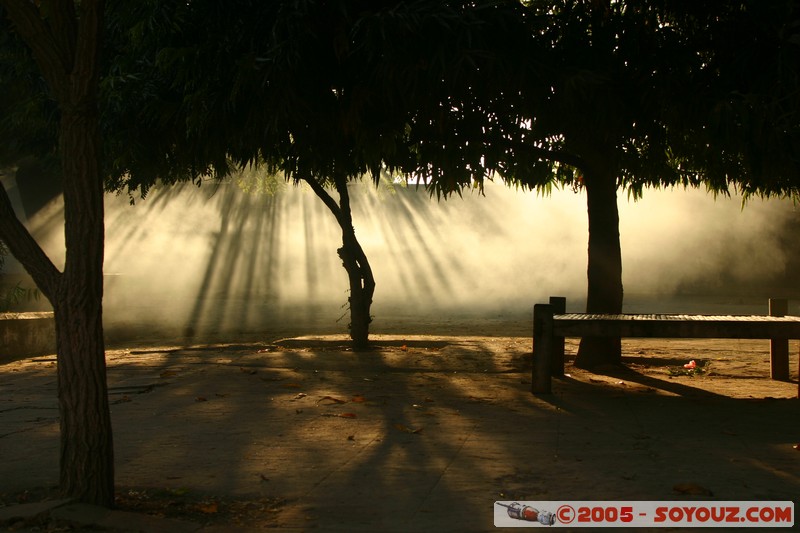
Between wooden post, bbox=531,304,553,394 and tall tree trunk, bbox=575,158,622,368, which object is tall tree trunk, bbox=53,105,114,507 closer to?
wooden post, bbox=531,304,553,394

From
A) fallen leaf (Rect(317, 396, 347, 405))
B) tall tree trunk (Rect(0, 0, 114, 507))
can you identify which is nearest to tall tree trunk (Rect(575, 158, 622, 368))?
fallen leaf (Rect(317, 396, 347, 405))

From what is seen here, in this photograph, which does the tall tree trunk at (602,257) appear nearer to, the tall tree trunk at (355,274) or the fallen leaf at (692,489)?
the tall tree trunk at (355,274)

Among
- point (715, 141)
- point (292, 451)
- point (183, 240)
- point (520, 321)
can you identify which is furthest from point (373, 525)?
point (183, 240)

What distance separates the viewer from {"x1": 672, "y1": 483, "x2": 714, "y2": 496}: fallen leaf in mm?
4227

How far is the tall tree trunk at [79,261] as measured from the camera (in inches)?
163

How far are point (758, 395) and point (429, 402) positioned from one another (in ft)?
10.3

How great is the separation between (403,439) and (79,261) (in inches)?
100

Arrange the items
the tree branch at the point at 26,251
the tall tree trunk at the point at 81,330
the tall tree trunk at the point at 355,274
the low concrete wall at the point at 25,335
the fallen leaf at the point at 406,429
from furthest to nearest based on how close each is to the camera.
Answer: the low concrete wall at the point at 25,335 < the tall tree trunk at the point at 355,274 < the fallen leaf at the point at 406,429 < the tree branch at the point at 26,251 < the tall tree trunk at the point at 81,330

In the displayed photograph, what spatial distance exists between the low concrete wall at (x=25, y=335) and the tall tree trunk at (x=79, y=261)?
8.35 meters

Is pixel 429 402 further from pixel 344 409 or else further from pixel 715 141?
pixel 715 141

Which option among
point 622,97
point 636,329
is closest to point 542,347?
point 636,329

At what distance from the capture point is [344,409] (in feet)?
22.9

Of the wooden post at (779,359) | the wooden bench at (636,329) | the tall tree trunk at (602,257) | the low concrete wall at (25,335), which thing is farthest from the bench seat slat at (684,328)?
the low concrete wall at (25,335)

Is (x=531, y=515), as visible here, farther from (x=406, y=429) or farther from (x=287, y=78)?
(x=287, y=78)
